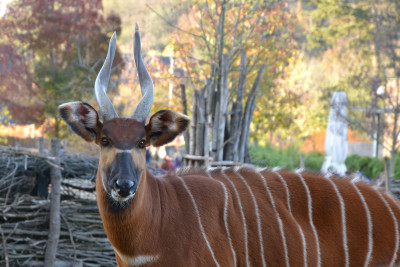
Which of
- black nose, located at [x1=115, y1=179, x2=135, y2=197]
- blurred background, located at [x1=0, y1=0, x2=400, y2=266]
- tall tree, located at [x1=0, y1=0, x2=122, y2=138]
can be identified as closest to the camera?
black nose, located at [x1=115, y1=179, x2=135, y2=197]

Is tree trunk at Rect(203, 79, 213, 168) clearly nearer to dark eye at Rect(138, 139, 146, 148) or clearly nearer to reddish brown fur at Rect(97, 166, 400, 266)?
reddish brown fur at Rect(97, 166, 400, 266)

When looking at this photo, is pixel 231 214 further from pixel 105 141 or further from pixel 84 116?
pixel 84 116

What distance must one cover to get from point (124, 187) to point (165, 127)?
0.66m

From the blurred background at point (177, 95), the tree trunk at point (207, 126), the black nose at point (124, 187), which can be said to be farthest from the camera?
the tree trunk at point (207, 126)

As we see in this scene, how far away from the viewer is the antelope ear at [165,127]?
3.42m

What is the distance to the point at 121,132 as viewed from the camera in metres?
3.18

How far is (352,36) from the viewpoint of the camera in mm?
30422

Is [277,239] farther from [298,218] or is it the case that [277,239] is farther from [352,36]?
[352,36]

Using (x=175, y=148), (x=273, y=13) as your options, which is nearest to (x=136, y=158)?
(x=273, y=13)

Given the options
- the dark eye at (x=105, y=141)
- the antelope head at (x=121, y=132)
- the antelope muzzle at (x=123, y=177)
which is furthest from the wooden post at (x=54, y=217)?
the antelope muzzle at (x=123, y=177)

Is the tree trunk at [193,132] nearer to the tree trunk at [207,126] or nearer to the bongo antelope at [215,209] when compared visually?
the tree trunk at [207,126]

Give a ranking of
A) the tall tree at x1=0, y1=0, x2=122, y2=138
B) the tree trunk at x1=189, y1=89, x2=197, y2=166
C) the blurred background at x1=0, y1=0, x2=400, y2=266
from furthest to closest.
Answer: the tall tree at x1=0, y1=0, x2=122, y2=138
the tree trunk at x1=189, y1=89, x2=197, y2=166
the blurred background at x1=0, y1=0, x2=400, y2=266

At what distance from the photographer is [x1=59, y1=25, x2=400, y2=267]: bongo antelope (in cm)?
318

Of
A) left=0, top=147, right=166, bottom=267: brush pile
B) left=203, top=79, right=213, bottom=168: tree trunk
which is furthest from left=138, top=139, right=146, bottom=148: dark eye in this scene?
left=203, top=79, right=213, bottom=168: tree trunk
